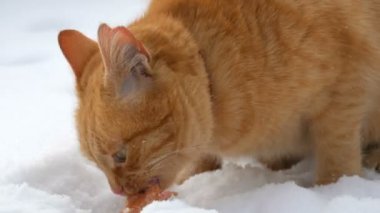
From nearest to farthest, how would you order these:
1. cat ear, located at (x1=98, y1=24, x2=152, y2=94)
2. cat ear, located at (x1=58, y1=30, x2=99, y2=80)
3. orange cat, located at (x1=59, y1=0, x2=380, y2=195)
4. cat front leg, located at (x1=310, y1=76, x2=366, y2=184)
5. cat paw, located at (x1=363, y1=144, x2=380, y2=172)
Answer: cat ear, located at (x1=98, y1=24, x2=152, y2=94) → orange cat, located at (x1=59, y1=0, x2=380, y2=195) → cat ear, located at (x1=58, y1=30, x2=99, y2=80) → cat front leg, located at (x1=310, y1=76, x2=366, y2=184) → cat paw, located at (x1=363, y1=144, x2=380, y2=172)

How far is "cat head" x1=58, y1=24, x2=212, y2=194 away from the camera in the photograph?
1.88m

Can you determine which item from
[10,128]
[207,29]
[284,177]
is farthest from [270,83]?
[10,128]

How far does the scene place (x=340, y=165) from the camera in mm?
2289

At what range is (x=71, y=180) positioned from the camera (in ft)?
7.63

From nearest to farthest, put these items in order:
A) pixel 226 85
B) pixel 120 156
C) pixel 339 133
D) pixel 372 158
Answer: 1. pixel 120 156
2. pixel 226 85
3. pixel 339 133
4. pixel 372 158

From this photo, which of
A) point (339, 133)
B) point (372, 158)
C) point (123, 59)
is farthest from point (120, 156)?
point (372, 158)

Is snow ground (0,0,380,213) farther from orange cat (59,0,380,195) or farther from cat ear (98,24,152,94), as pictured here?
cat ear (98,24,152,94)

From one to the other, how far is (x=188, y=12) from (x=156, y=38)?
20 centimetres

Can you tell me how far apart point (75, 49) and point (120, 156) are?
15.7 inches

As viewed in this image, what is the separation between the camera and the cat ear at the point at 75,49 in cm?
214

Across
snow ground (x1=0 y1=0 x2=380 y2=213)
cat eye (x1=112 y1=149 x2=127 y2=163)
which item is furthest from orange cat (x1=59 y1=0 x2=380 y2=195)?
snow ground (x1=0 y1=0 x2=380 y2=213)

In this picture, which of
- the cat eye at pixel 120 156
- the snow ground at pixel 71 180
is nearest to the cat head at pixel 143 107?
the cat eye at pixel 120 156

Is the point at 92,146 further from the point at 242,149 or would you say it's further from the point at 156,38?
the point at 242,149

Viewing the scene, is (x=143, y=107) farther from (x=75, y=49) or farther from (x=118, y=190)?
(x=75, y=49)
